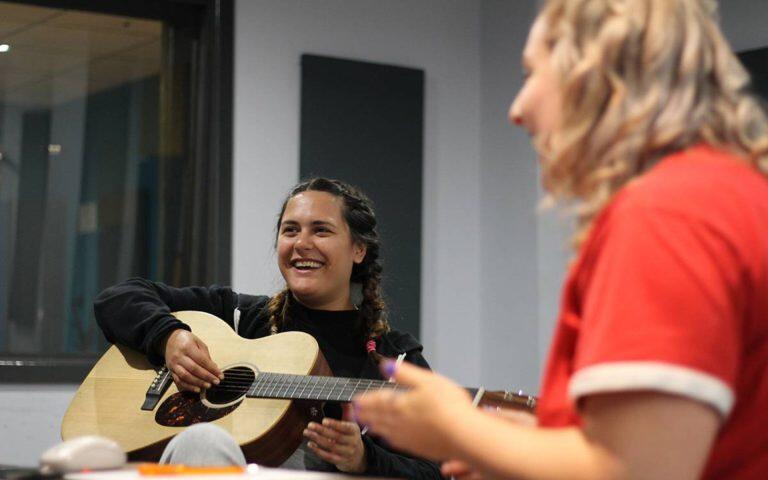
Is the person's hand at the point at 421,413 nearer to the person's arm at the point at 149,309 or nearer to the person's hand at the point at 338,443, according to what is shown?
the person's hand at the point at 338,443

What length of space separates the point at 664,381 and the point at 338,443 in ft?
5.23

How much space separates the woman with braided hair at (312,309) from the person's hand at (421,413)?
148 centimetres

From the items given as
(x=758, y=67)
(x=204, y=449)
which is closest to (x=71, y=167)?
(x=758, y=67)

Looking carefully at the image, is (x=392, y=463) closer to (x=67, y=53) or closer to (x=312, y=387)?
(x=312, y=387)

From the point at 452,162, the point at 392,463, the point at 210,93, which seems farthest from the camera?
the point at 452,162

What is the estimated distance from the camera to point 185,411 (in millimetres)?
2578

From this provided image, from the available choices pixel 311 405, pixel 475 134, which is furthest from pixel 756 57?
pixel 311 405

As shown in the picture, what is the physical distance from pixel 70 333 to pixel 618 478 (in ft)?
11.4

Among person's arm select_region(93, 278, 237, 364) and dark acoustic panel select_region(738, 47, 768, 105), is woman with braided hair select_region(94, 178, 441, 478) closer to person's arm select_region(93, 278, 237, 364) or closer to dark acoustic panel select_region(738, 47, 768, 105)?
person's arm select_region(93, 278, 237, 364)

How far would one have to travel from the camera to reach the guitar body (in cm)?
246

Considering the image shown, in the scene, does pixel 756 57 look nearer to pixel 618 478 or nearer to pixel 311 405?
pixel 311 405

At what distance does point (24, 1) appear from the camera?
406 cm

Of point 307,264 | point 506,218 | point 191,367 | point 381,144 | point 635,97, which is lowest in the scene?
point 191,367

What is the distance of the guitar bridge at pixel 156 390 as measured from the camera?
262 cm
